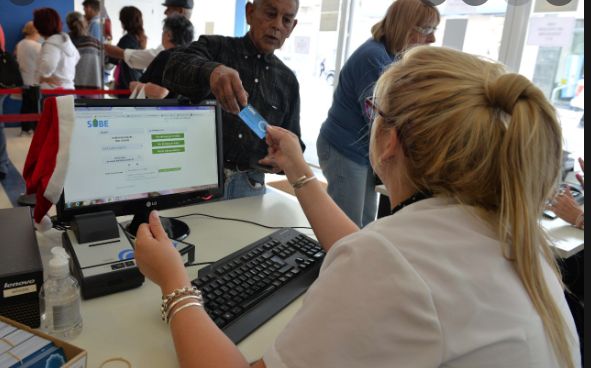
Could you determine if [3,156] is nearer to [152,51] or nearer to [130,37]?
[130,37]

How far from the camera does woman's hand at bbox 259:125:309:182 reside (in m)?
1.30

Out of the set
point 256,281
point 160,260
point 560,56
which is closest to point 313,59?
point 560,56

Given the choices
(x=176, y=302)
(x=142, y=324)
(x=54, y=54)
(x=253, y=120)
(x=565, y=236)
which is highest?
(x=54, y=54)

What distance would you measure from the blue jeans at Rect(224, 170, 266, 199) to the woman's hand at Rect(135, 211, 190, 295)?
2.82 ft

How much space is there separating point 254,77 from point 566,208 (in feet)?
4.90

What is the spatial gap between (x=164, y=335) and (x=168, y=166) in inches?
20.8

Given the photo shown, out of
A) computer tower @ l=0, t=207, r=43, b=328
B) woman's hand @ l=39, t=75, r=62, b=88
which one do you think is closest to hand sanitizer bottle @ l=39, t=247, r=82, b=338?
computer tower @ l=0, t=207, r=43, b=328

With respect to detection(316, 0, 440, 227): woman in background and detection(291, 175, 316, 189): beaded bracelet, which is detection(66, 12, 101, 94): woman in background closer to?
detection(316, 0, 440, 227): woman in background

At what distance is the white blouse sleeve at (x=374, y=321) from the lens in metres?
0.54

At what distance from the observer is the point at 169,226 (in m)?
1.33

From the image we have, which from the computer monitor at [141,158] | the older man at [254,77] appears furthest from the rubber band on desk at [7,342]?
the older man at [254,77]

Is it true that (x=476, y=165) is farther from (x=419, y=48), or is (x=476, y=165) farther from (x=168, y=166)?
(x=168, y=166)

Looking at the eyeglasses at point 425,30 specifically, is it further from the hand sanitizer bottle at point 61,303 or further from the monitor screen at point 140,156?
the hand sanitizer bottle at point 61,303

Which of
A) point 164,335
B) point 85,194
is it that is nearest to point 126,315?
point 164,335
